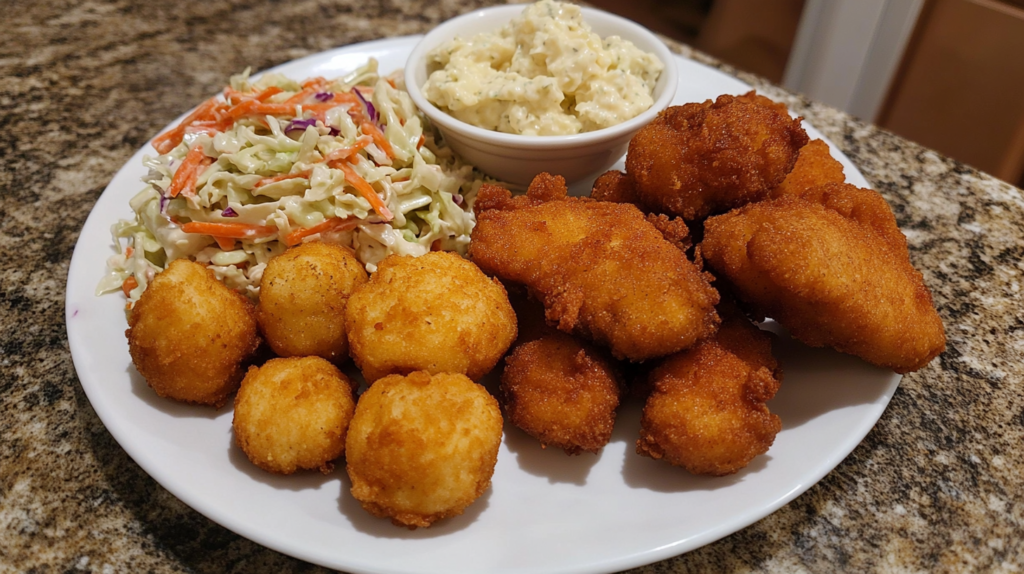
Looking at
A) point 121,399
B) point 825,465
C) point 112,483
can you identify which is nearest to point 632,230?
point 825,465

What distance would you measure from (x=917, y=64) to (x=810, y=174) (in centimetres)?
266

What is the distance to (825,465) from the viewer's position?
5.31 feet

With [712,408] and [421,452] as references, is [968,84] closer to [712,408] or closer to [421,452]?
[712,408]

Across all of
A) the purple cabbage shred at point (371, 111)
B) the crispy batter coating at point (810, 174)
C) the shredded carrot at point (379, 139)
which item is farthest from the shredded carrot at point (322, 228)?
the crispy batter coating at point (810, 174)

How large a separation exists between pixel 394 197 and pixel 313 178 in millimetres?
274

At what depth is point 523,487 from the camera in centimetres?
170

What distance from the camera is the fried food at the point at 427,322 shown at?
1.73 metres

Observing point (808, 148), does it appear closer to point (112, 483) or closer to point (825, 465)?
point (825, 465)

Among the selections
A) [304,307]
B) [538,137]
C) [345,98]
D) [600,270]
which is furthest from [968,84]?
[304,307]

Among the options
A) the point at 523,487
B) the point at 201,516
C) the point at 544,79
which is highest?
the point at 544,79

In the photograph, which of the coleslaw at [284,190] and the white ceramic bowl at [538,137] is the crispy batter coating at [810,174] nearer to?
the white ceramic bowl at [538,137]

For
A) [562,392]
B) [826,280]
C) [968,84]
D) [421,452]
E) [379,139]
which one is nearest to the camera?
[421,452]

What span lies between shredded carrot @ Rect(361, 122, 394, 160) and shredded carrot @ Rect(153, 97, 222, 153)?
589 mm

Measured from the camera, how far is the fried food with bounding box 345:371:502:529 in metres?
1.51
